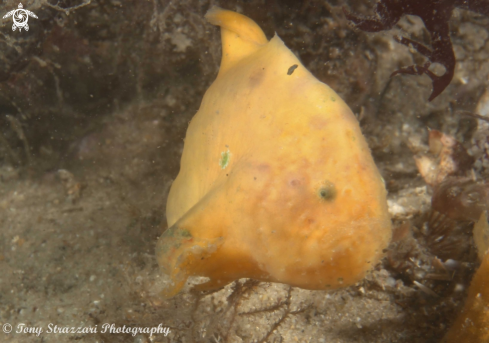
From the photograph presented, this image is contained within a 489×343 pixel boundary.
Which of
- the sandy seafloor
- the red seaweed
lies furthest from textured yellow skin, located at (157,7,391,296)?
the red seaweed

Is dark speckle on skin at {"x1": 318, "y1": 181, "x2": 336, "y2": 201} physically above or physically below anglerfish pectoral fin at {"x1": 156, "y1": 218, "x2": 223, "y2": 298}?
above

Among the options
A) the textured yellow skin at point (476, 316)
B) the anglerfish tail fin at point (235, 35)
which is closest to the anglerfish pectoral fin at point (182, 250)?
the anglerfish tail fin at point (235, 35)

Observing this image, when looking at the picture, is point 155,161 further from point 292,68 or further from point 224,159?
point 292,68

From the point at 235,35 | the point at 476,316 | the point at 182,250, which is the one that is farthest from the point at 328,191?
the point at 235,35

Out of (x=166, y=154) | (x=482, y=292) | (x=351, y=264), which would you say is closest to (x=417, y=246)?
(x=482, y=292)

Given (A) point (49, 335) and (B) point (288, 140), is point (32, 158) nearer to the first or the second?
(A) point (49, 335)

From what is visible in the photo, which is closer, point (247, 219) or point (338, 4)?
point (247, 219)

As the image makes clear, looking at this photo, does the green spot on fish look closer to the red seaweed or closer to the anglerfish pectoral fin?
the anglerfish pectoral fin
